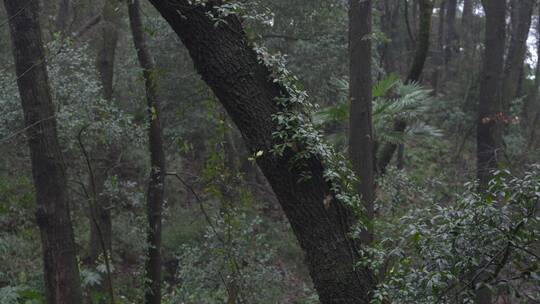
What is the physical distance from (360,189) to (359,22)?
2.24 meters

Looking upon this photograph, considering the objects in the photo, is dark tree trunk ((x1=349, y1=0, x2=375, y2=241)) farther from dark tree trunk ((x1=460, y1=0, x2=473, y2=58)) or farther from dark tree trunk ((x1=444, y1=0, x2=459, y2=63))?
dark tree trunk ((x1=444, y1=0, x2=459, y2=63))

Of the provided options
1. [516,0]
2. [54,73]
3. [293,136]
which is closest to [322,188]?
[293,136]

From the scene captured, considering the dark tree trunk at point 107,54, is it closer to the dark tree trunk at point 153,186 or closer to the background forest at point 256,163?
the background forest at point 256,163

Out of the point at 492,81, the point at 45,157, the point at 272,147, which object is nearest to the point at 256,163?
the point at 272,147

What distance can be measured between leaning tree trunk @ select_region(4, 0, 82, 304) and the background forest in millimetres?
18

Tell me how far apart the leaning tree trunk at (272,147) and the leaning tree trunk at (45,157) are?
3.85m

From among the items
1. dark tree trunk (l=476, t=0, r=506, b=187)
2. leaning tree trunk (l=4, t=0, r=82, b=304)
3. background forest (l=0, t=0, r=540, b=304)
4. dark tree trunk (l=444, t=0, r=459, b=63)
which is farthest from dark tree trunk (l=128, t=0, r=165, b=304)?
dark tree trunk (l=444, t=0, r=459, b=63)

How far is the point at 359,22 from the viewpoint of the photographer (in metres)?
8.88

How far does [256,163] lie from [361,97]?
467 centimetres

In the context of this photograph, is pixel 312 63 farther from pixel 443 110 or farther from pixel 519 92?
pixel 519 92

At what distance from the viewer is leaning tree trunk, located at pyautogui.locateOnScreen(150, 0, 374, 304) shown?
4.23 metres

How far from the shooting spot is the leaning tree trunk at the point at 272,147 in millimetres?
4234

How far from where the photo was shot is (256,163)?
178 inches

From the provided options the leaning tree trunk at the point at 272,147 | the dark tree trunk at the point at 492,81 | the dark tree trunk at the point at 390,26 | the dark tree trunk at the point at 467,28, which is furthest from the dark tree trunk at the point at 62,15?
the dark tree trunk at the point at 467,28
